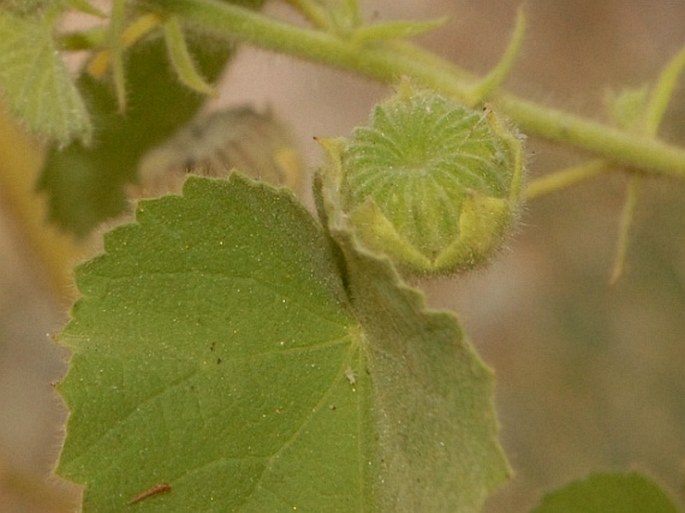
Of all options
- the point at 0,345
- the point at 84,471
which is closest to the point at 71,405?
the point at 84,471

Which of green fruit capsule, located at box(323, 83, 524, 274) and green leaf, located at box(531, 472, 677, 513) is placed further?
green leaf, located at box(531, 472, 677, 513)

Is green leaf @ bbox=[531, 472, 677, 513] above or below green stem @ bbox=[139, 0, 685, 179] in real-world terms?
below

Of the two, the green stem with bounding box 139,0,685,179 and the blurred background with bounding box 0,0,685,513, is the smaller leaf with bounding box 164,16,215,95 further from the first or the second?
the blurred background with bounding box 0,0,685,513

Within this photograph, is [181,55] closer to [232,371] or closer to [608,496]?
[232,371]

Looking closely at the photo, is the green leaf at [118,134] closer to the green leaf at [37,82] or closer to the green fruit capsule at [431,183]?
the green leaf at [37,82]

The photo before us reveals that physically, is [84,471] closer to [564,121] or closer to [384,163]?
[384,163]

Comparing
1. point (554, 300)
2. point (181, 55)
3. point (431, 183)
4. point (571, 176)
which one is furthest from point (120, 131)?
point (554, 300)

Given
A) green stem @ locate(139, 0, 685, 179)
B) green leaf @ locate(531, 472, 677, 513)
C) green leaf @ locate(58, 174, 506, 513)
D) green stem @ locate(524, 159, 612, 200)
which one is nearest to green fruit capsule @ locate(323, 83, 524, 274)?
green leaf @ locate(58, 174, 506, 513)
